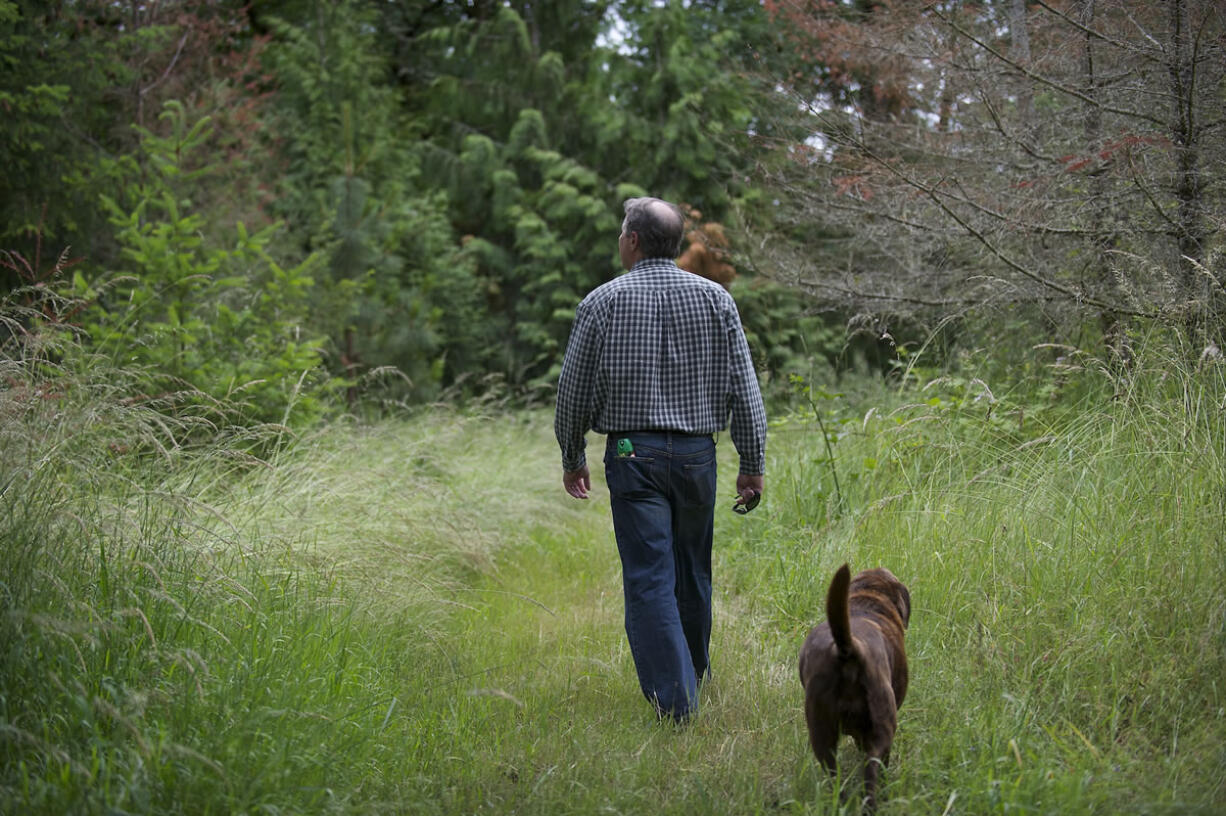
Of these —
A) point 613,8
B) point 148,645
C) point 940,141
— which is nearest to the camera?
point 148,645

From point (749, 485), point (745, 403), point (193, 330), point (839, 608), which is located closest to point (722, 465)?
point (193, 330)

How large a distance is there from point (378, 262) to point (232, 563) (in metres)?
7.84

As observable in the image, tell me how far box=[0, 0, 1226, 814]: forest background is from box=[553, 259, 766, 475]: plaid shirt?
3.68ft

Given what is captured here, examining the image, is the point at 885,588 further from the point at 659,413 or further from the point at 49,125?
the point at 49,125

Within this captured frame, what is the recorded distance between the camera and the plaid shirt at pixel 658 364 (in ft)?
12.1

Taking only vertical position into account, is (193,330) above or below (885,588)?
above

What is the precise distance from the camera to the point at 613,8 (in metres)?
15.5

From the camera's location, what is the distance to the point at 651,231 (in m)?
3.83

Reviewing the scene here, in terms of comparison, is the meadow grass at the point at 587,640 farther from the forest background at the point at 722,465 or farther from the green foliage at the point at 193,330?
the green foliage at the point at 193,330

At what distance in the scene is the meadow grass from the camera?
2.80m

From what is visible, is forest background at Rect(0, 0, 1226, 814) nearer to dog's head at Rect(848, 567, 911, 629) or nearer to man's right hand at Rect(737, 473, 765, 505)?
dog's head at Rect(848, 567, 911, 629)

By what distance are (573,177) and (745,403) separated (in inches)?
418

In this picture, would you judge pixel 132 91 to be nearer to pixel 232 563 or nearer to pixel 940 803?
pixel 232 563

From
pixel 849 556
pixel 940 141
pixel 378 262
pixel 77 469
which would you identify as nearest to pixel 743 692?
pixel 849 556
